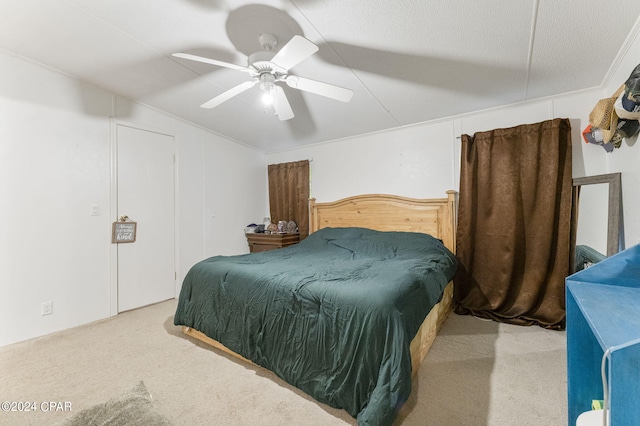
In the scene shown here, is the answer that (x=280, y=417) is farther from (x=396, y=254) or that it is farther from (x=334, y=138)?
(x=334, y=138)

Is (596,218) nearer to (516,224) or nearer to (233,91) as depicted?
(516,224)

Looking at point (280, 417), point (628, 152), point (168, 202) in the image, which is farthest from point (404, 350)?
point (168, 202)

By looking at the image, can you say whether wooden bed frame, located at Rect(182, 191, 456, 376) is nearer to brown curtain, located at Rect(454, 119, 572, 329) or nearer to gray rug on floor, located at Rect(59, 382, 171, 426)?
brown curtain, located at Rect(454, 119, 572, 329)

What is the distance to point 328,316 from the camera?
1.55 metres

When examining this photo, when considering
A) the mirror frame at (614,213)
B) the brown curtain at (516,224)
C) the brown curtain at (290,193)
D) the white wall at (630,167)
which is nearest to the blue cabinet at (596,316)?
the white wall at (630,167)

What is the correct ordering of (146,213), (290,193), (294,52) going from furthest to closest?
(290,193), (146,213), (294,52)

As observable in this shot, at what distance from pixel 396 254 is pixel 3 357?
11.2ft

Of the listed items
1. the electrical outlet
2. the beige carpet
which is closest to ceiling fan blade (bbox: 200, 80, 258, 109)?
the beige carpet

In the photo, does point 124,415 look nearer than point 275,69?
Yes

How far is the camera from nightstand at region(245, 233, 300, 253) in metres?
3.99

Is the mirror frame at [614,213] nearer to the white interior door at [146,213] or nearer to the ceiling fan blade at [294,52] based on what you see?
the ceiling fan blade at [294,52]

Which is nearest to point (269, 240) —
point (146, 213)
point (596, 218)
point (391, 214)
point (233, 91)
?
point (146, 213)

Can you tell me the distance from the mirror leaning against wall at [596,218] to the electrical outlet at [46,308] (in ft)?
15.7

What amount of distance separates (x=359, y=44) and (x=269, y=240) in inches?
113
